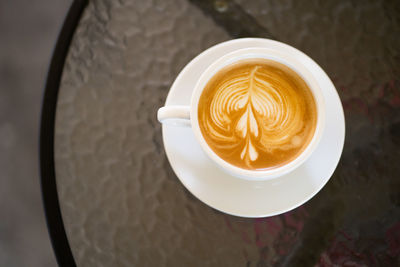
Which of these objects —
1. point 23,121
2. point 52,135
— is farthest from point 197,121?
point 23,121

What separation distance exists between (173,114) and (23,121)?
2.58 feet

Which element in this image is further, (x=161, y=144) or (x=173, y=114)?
(x=161, y=144)

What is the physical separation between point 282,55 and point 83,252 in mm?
592

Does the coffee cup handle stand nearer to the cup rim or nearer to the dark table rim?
the cup rim

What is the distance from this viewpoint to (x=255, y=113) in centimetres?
71

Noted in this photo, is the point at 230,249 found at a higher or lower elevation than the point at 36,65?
lower

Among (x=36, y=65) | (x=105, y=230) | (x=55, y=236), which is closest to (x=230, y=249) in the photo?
(x=105, y=230)

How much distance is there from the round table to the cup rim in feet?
0.70

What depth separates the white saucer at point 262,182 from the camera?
73cm

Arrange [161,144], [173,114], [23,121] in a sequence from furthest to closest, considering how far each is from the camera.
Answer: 1. [23,121]
2. [161,144]
3. [173,114]

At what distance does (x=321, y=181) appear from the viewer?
0.73 metres

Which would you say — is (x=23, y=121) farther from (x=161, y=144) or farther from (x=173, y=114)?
(x=173, y=114)

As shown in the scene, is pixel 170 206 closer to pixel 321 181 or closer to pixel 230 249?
pixel 230 249

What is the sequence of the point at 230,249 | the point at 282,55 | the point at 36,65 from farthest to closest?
the point at 36,65
the point at 230,249
the point at 282,55
